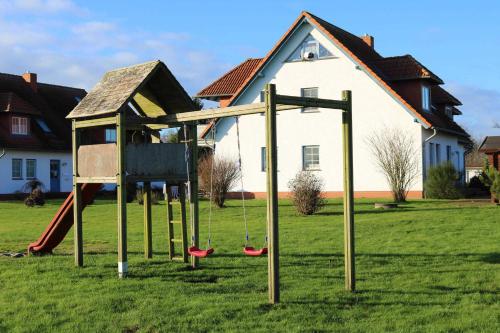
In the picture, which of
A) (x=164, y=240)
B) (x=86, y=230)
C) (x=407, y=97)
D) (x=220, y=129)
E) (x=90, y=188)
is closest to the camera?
(x=90, y=188)

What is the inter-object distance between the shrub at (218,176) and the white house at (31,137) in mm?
16196

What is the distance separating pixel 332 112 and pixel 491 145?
9.93m

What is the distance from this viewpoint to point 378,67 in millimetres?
35000

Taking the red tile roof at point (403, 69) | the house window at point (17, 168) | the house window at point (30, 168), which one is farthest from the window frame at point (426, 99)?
the house window at point (17, 168)

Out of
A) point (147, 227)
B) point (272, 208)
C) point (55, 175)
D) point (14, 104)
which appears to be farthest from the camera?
point (55, 175)

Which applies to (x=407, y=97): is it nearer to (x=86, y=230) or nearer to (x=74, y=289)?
(x=86, y=230)

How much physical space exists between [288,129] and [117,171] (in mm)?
24969

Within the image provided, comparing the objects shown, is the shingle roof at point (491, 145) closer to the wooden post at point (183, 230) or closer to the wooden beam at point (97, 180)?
the wooden post at point (183, 230)

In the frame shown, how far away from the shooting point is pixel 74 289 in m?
9.40

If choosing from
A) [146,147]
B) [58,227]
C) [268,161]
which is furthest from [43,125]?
[268,161]

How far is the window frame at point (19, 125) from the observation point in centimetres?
4059

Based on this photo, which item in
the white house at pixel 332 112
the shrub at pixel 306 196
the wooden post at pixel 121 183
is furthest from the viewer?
the white house at pixel 332 112

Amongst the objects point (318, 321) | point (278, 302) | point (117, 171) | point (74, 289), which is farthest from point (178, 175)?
point (318, 321)

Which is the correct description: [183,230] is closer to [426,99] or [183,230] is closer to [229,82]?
[426,99]
